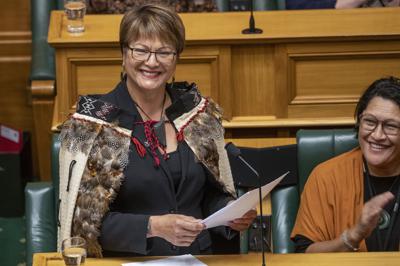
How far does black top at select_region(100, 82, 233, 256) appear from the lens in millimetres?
2887

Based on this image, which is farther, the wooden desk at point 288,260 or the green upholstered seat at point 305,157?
the green upholstered seat at point 305,157

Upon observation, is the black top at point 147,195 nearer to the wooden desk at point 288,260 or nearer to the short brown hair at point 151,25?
the wooden desk at point 288,260

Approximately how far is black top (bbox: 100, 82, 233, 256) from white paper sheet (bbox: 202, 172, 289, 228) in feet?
0.75

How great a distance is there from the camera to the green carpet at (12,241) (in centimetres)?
459

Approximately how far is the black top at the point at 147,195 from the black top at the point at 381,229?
0.31m

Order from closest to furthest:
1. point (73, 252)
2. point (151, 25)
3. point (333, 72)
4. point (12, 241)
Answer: point (73, 252)
point (151, 25)
point (333, 72)
point (12, 241)

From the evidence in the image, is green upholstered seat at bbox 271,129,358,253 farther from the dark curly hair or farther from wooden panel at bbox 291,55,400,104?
wooden panel at bbox 291,55,400,104

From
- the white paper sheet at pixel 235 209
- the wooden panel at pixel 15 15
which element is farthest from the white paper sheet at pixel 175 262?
the wooden panel at pixel 15 15

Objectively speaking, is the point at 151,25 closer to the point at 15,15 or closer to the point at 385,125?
the point at 385,125

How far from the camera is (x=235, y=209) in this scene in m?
2.72

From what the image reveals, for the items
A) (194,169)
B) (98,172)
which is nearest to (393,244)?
(194,169)

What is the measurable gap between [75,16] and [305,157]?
1618 mm

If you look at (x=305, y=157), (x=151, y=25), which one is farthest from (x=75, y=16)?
(x=151, y=25)

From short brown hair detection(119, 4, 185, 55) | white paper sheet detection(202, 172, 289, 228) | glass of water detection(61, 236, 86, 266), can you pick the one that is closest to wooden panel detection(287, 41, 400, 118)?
short brown hair detection(119, 4, 185, 55)
